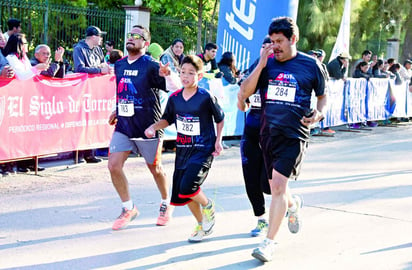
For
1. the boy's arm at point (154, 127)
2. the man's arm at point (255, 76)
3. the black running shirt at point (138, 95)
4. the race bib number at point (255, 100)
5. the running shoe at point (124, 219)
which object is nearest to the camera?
the man's arm at point (255, 76)

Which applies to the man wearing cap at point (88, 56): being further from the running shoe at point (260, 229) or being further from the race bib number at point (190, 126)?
the running shoe at point (260, 229)

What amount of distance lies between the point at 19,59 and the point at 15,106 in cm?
66

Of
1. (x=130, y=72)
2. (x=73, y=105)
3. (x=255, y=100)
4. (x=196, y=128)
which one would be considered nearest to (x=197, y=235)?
(x=196, y=128)

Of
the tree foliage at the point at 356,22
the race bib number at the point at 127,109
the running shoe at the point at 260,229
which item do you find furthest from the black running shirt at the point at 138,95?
the tree foliage at the point at 356,22

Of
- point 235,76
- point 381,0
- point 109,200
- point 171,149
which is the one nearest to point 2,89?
point 109,200

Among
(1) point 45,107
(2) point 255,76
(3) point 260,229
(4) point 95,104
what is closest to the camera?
(2) point 255,76

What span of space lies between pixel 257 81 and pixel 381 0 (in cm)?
2406

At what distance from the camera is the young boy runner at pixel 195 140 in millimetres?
5836

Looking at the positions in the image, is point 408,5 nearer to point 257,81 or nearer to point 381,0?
point 381,0

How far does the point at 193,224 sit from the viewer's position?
21.7ft

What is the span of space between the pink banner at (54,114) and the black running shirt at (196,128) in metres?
3.29

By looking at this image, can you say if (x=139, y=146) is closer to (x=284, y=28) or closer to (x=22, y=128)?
(x=284, y=28)

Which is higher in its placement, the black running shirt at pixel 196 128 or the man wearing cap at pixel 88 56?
the man wearing cap at pixel 88 56

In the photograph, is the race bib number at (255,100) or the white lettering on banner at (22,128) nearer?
the race bib number at (255,100)
